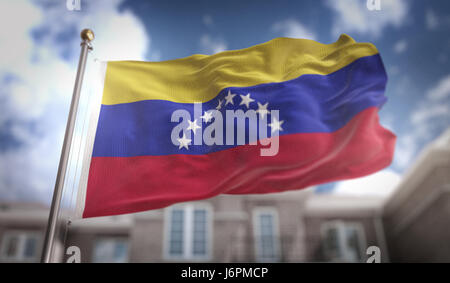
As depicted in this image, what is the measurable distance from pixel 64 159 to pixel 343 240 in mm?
16048

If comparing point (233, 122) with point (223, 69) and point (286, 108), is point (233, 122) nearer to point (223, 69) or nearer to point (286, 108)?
point (286, 108)

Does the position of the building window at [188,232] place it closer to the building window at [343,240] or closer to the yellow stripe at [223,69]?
the building window at [343,240]

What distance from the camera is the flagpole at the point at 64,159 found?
6.14 metres

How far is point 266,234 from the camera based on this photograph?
66.8 feet

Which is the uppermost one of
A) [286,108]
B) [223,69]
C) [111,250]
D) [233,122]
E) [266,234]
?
[266,234]

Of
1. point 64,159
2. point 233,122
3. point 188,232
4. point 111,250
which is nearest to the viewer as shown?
point 64,159

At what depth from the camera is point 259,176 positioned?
7496 mm

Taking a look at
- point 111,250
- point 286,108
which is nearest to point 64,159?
point 286,108

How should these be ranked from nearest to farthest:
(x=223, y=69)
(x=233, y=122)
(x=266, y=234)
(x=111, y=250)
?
(x=233, y=122), (x=223, y=69), (x=266, y=234), (x=111, y=250)

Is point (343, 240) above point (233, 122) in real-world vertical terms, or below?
above

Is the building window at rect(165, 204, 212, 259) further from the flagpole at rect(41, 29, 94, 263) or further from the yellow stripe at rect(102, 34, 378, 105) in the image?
the flagpole at rect(41, 29, 94, 263)

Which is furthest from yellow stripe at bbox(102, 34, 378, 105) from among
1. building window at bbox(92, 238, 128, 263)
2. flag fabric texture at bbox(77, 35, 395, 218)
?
building window at bbox(92, 238, 128, 263)

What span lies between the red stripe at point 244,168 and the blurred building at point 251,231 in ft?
36.4

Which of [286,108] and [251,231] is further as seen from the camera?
[251,231]
